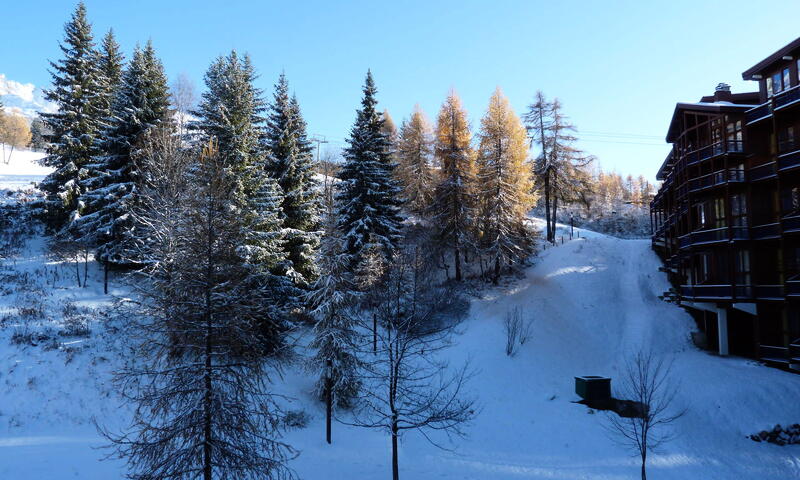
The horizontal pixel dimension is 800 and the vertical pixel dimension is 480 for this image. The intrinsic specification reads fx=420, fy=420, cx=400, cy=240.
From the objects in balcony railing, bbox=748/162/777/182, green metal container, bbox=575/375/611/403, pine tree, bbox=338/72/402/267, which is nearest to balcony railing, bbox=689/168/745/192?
balcony railing, bbox=748/162/777/182

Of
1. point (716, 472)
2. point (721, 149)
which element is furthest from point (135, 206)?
point (721, 149)

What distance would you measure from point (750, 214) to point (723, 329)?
241 inches

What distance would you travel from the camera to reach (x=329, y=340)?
18.6 m

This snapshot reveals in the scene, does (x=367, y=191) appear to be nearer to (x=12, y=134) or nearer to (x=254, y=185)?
(x=254, y=185)

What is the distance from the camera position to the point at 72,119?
26.9m

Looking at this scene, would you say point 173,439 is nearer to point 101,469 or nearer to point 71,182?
point 101,469

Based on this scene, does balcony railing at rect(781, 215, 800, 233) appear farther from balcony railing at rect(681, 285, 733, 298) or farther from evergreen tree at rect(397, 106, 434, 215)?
evergreen tree at rect(397, 106, 434, 215)

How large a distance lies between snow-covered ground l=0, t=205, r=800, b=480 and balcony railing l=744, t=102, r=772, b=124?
39.7 ft

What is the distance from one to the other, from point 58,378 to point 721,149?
33323 millimetres

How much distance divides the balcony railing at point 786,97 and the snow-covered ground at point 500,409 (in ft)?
41.2

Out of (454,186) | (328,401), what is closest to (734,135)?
(454,186)

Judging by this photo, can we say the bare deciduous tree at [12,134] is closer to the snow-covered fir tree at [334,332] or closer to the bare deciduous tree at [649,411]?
the snow-covered fir tree at [334,332]

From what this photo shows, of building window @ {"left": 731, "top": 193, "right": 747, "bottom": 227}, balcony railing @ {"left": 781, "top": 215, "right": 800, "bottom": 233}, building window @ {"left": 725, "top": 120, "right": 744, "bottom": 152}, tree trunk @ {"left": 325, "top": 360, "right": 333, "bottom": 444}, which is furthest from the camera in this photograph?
building window @ {"left": 725, "top": 120, "right": 744, "bottom": 152}

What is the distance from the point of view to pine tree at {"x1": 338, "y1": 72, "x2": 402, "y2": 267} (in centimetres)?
2844
